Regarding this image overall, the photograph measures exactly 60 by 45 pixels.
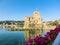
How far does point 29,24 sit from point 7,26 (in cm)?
4253

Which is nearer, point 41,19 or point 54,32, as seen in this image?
point 54,32

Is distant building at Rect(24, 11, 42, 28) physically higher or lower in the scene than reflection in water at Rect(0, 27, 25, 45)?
higher

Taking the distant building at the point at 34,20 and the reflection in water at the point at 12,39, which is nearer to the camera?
the reflection in water at the point at 12,39

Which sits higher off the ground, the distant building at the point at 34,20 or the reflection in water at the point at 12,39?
the distant building at the point at 34,20

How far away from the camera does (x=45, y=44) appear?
505 centimetres

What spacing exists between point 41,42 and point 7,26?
13490cm

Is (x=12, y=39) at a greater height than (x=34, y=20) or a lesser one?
lesser

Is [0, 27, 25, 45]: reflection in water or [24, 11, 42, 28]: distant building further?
[24, 11, 42, 28]: distant building

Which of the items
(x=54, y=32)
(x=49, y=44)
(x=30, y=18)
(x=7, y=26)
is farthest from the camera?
(x=7, y=26)

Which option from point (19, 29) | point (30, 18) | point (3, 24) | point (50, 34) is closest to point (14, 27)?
point (19, 29)

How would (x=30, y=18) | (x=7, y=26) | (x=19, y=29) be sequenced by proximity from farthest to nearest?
(x=7, y=26) < (x=19, y=29) < (x=30, y=18)

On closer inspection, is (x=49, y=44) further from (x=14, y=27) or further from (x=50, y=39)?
(x=14, y=27)

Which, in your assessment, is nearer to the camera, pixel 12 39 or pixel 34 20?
pixel 12 39

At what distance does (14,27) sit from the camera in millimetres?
125812
